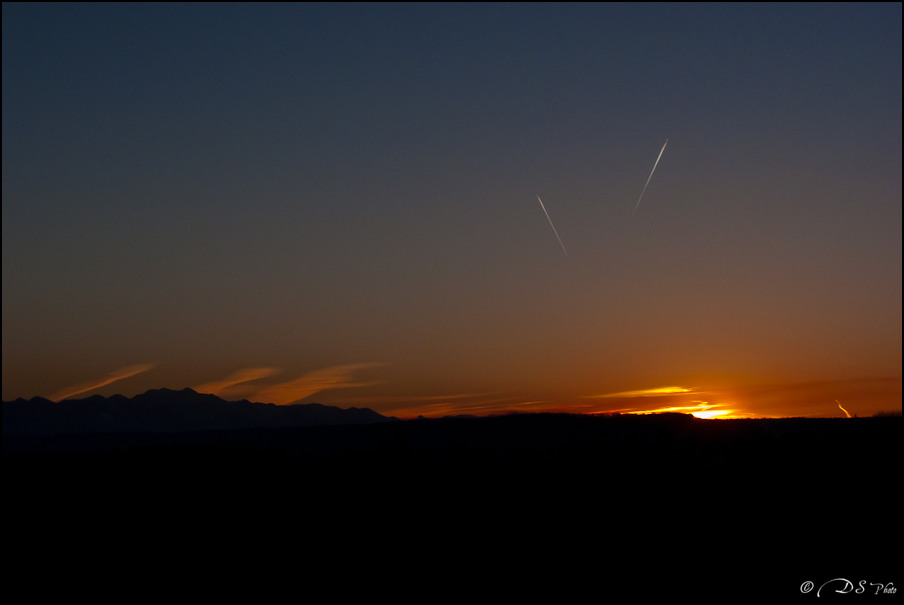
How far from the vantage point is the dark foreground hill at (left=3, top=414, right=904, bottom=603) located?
766 inches

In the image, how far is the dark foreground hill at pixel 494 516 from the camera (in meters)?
19.5

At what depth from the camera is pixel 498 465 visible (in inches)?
1102

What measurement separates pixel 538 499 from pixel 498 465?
11.6 feet
